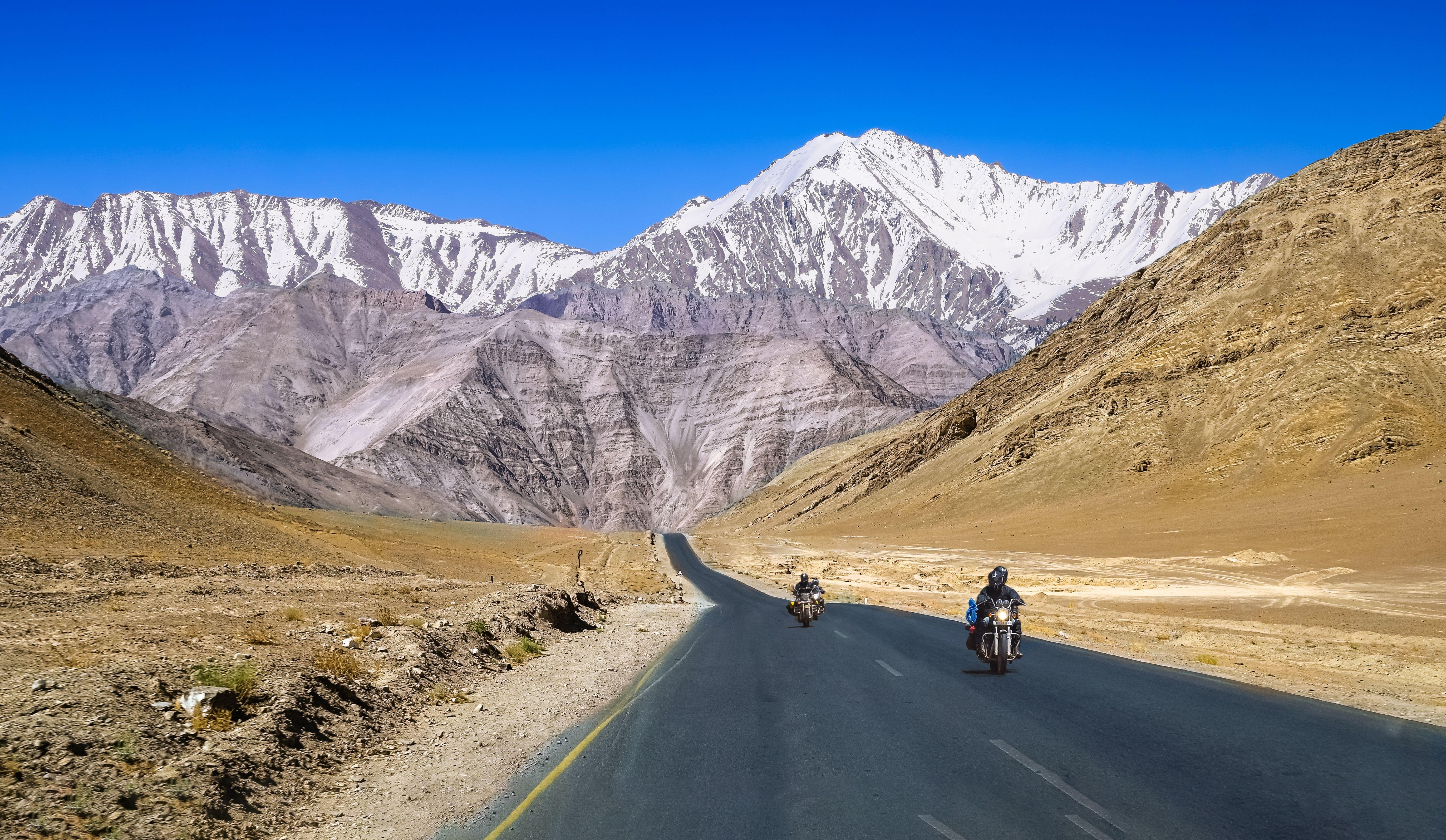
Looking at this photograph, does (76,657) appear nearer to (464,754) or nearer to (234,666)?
(234,666)

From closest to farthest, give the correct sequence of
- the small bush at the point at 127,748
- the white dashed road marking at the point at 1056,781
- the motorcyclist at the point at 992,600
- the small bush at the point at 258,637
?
the white dashed road marking at the point at 1056,781
the small bush at the point at 127,748
the small bush at the point at 258,637
the motorcyclist at the point at 992,600

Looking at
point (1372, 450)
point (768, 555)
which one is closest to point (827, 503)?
point (768, 555)

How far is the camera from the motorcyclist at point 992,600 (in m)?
15.1

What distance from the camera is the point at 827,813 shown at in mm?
7504

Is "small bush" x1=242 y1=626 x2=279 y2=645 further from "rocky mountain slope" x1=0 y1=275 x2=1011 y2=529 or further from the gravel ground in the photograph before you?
"rocky mountain slope" x1=0 y1=275 x2=1011 y2=529

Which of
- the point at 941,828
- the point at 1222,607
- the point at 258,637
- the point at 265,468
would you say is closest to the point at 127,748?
the point at 941,828

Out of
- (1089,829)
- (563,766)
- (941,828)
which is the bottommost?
(563,766)

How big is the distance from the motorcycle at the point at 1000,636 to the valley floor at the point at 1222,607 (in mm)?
3243

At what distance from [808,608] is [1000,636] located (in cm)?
1006

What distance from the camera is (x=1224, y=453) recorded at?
2832 inches

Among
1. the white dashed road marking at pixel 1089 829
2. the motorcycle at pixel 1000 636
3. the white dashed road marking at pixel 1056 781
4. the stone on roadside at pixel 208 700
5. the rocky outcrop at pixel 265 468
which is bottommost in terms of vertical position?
the stone on roadside at pixel 208 700

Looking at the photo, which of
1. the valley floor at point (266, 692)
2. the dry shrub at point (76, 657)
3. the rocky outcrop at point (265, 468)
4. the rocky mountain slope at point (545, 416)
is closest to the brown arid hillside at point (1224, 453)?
the valley floor at point (266, 692)

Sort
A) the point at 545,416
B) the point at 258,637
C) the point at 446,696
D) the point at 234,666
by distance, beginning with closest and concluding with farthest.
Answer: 1. the point at 234,666
2. the point at 446,696
3. the point at 258,637
4. the point at 545,416

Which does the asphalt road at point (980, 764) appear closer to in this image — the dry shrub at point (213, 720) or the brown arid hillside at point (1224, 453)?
the dry shrub at point (213, 720)
